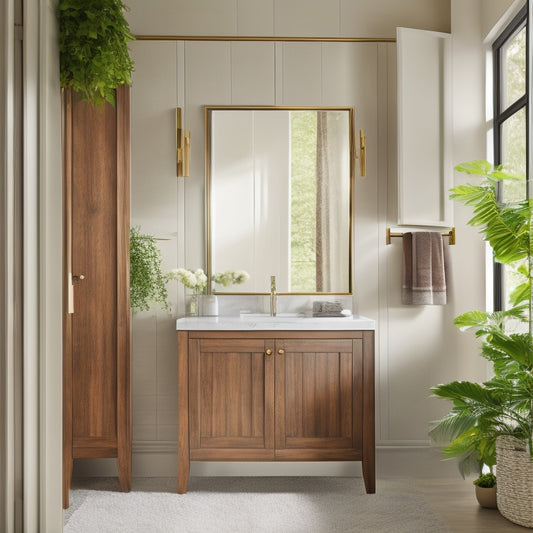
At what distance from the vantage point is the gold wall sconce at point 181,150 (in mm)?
3379

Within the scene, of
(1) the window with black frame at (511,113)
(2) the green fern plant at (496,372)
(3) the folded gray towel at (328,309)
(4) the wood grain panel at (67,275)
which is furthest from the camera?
(3) the folded gray towel at (328,309)

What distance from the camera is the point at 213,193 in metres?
3.45

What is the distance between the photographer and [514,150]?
3.03 meters

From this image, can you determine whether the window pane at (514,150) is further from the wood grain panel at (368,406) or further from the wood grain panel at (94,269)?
the wood grain panel at (94,269)

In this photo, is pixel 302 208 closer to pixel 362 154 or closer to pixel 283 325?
pixel 362 154

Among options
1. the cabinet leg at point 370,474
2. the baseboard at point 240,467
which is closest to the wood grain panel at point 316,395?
the cabinet leg at point 370,474

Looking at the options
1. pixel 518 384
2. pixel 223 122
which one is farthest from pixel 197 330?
pixel 518 384

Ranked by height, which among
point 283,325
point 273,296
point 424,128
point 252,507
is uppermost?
point 424,128

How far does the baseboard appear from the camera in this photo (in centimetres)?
338

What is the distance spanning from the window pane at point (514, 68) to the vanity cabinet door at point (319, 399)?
4.82 ft

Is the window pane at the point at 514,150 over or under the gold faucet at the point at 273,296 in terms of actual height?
over

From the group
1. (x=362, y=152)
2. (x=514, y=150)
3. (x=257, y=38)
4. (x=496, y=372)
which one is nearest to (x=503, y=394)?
(x=496, y=372)

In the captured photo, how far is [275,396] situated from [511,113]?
185 centimetres

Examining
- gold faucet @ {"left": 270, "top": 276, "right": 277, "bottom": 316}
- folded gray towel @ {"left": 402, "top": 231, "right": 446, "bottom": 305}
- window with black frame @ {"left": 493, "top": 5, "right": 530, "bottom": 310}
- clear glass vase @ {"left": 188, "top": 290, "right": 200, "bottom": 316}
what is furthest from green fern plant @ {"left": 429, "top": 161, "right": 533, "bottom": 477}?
clear glass vase @ {"left": 188, "top": 290, "right": 200, "bottom": 316}
